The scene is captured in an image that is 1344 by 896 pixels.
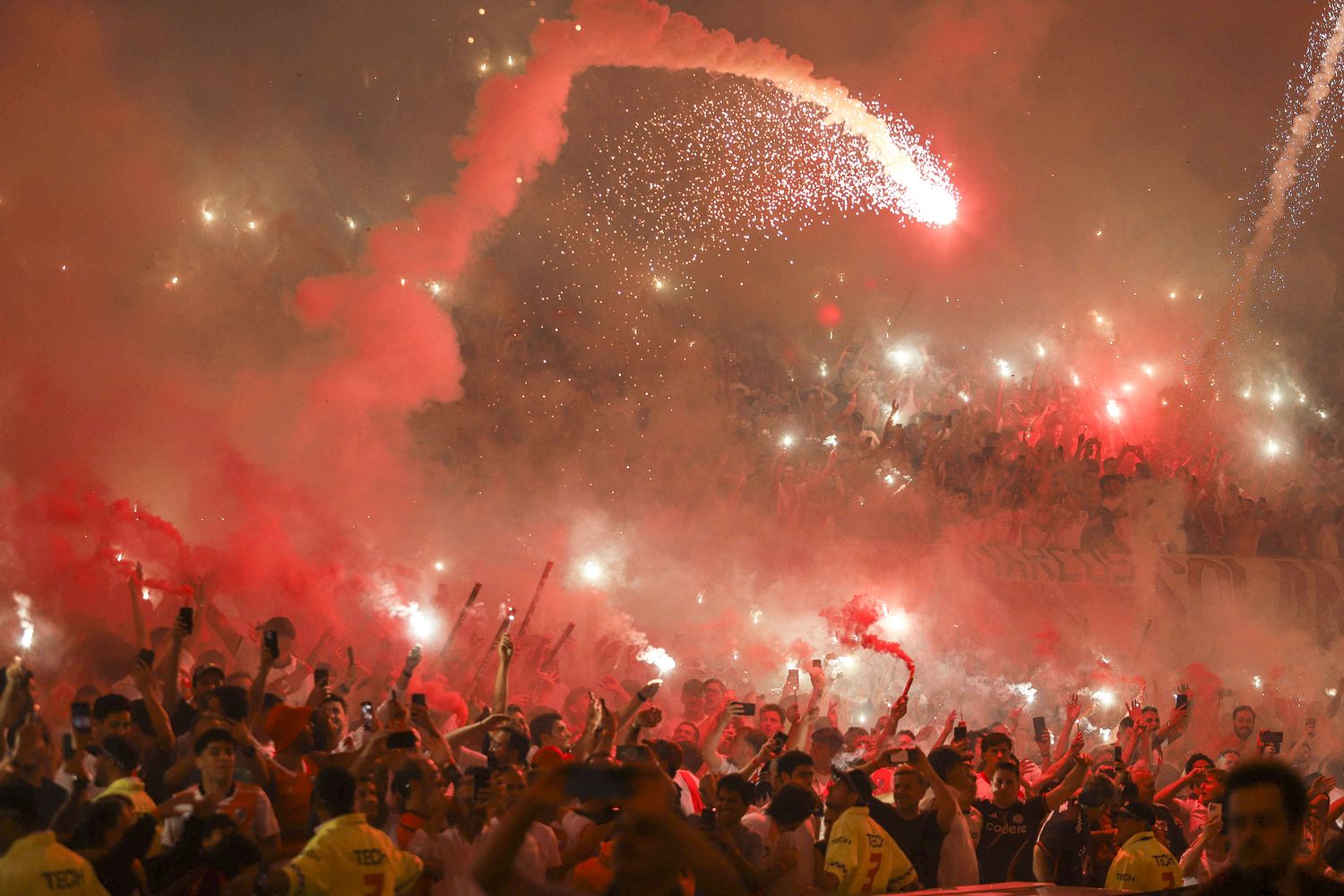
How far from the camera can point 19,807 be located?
3.28 metres

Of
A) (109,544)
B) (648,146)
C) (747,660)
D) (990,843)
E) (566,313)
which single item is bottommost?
(990,843)

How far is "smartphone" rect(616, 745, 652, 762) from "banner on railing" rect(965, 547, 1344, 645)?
31.9 ft

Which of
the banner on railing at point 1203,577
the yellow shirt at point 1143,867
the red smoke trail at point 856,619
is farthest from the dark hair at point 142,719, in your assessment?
the banner on railing at point 1203,577

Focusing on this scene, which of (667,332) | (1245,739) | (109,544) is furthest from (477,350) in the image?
(1245,739)

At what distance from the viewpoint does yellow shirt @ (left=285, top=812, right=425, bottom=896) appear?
3322mm

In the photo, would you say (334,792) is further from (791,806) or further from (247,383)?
(247,383)

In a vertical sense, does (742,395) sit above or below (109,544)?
above

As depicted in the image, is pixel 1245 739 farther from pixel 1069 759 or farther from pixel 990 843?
pixel 990 843

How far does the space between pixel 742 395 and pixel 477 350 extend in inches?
141

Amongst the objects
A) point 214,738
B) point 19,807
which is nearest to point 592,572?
point 214,738

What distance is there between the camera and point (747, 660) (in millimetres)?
12719

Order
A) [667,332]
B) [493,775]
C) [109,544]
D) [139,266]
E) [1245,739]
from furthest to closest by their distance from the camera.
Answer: [667,332] < [139,266] < [109,544] < [1245,739] < [493,775]

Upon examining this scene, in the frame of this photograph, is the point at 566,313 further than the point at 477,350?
Yes

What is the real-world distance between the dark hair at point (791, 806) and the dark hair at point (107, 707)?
2350 millimetres
